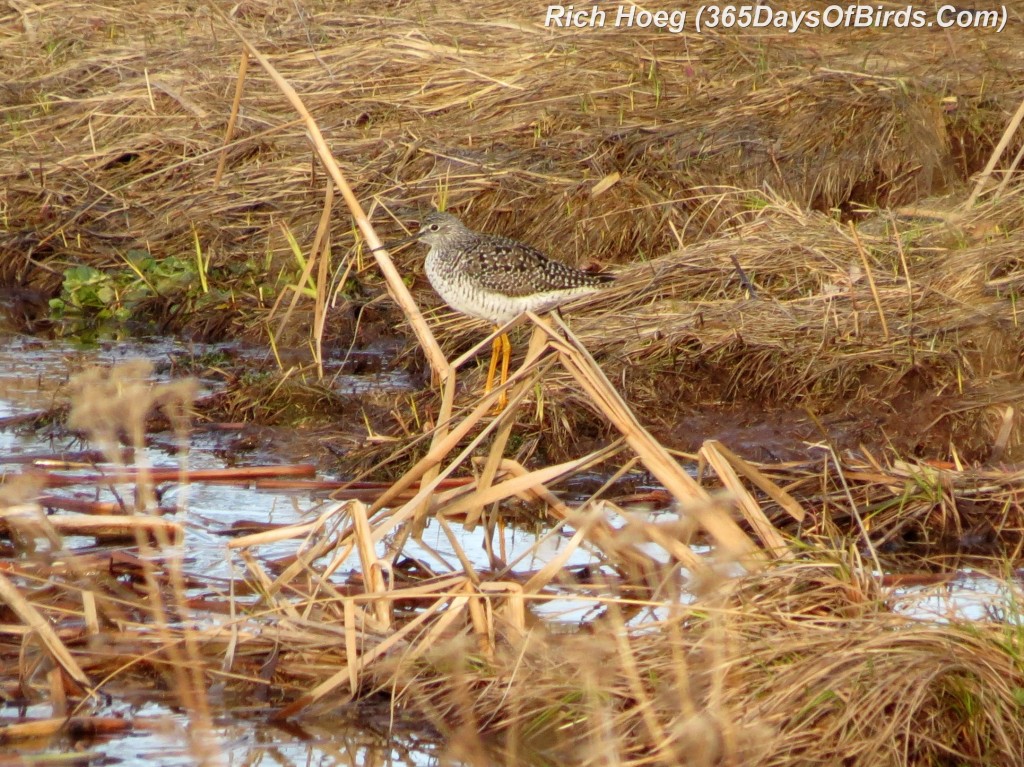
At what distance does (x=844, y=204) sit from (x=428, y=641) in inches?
225

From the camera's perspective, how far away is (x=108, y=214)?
9617 mm

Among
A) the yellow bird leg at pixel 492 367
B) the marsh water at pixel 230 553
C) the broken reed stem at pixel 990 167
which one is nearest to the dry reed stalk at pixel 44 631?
the marsh water at pixel 230 553

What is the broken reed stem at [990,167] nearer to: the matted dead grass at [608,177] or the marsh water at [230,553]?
the matted dead grass at [608,177]

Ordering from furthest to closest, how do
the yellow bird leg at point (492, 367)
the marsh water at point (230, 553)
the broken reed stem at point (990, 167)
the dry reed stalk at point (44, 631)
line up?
the broken reed stem at point (990, 167) → the yellow bird leg at point (492, 367) → the marsh water at point (230, 553) → the dry reed stalk at point (44, 631)

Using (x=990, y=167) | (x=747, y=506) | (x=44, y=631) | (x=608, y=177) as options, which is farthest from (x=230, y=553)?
(x=608, y=177)

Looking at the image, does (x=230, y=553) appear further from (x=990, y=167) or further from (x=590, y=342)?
(x=990, y=167)

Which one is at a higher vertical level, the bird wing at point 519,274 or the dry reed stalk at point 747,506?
the dry reed stalk at point 747,506

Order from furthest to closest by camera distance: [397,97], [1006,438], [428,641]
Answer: [397,97] → [1006,438] → [428,641]

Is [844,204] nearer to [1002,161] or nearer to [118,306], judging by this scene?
[1002,161]

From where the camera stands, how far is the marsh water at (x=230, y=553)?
373 centimetres

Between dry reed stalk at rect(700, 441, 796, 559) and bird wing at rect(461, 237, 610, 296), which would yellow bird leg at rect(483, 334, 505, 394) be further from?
dry reed stalk at rect(700, 441, 796, 559)

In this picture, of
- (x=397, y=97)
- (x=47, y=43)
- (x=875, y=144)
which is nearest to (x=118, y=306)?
(x=397, y=97)

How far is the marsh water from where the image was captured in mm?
3729

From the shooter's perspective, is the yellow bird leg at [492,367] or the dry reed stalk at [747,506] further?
the yellow bird leg at [492,367]
